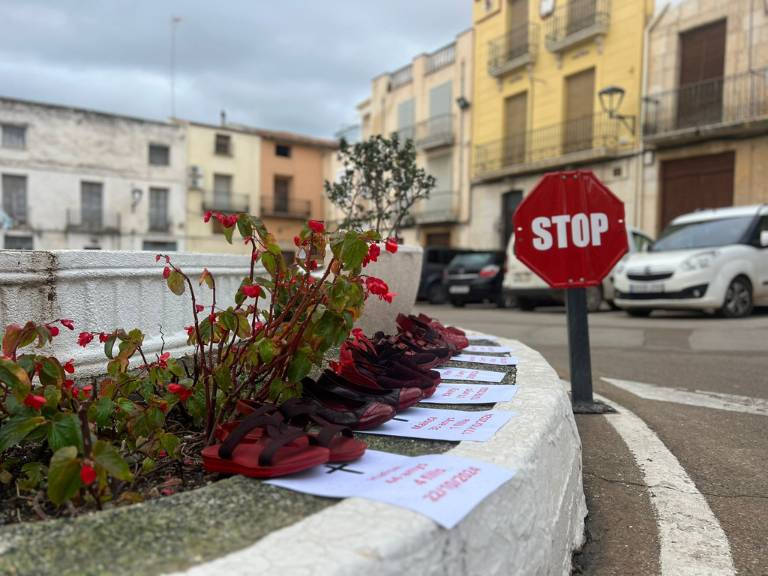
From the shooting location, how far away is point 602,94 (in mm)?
18109

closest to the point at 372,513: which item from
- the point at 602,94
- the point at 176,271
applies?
the point at 176,271

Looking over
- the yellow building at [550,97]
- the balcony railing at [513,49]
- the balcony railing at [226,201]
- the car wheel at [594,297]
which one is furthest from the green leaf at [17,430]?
the balcony railing at [226,201]

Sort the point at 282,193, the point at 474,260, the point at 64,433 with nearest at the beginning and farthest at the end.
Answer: the point at 64,433 → the point at 474,260 → the point at 282,193

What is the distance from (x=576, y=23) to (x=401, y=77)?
10.8 meters

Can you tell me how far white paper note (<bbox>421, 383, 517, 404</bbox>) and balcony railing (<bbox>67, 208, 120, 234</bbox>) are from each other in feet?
109

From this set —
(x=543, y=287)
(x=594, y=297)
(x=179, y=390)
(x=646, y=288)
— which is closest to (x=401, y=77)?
(x=543, y=287)

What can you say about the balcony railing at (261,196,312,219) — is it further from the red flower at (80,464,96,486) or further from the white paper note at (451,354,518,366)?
the red flower at (80,464,96,486)

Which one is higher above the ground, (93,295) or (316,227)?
(316,227)

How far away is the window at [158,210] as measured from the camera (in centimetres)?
3359

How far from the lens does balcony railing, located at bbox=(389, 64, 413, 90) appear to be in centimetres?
2877

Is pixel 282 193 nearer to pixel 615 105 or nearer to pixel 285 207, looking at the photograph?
pixel 285 207

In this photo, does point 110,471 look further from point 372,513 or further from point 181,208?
point 181,208

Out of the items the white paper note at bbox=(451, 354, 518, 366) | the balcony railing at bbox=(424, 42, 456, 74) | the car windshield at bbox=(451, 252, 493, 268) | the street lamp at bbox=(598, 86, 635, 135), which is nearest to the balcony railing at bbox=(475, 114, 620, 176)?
the street lamp at bbox=(598, 86, 635, 135)

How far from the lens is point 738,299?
9.41m
